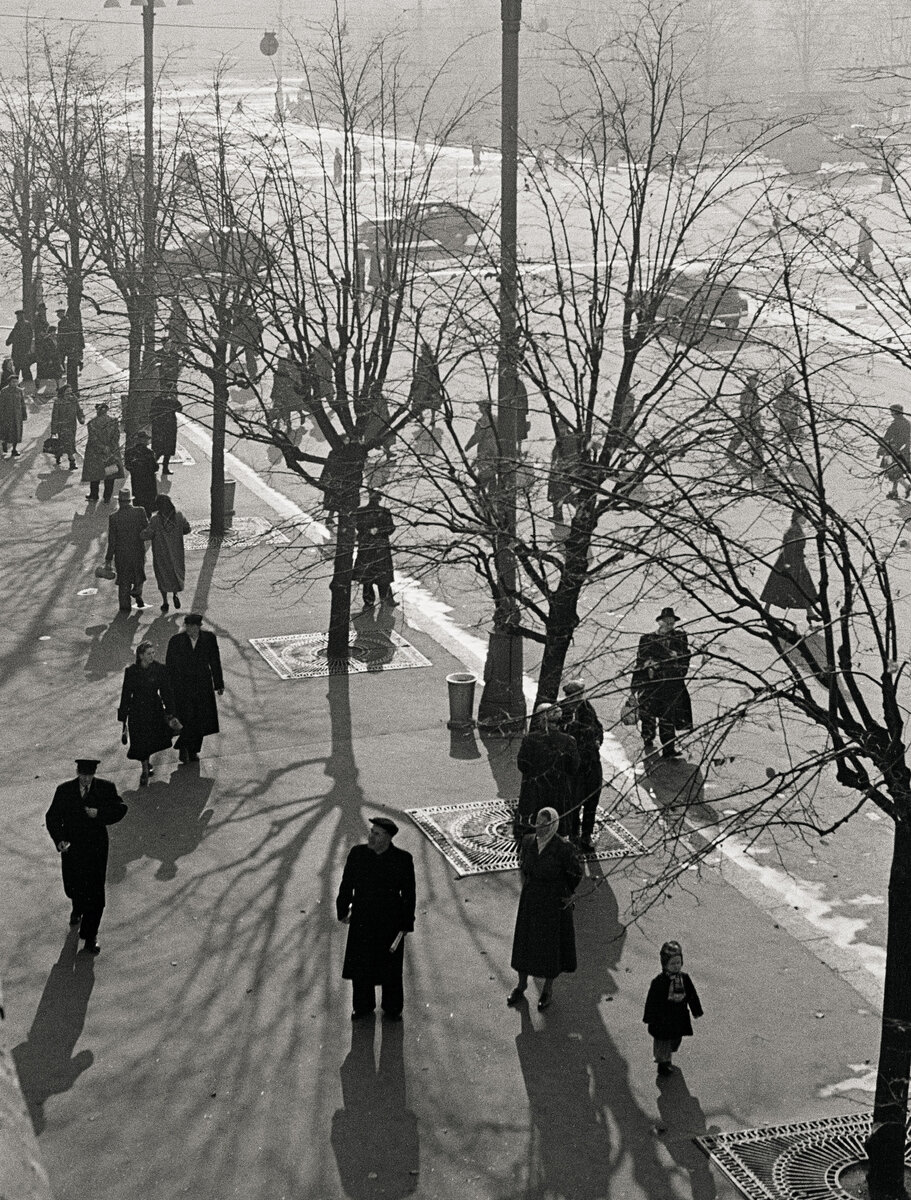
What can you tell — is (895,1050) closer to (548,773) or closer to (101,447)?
(548,773)

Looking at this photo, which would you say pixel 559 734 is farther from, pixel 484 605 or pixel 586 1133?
pixel 484 605

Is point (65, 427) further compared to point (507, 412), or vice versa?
point (65, 427)

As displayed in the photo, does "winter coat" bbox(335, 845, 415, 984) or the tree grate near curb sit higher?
"winter coat" bbox(335, 845, 415, 984)

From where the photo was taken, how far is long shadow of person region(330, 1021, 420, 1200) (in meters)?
8.02

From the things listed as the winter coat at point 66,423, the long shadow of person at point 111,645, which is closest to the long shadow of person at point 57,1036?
the long shadow of person at point 111,645

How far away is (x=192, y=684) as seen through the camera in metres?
13.8

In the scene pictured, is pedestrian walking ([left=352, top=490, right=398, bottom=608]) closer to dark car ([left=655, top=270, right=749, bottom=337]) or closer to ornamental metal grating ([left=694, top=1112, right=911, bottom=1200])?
dark car ([left=655, top=270, right=749, bottom=337])

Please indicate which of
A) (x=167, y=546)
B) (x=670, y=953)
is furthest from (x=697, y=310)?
(x=670, y=953)

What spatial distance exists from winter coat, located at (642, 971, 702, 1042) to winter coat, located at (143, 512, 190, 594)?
1083 cm

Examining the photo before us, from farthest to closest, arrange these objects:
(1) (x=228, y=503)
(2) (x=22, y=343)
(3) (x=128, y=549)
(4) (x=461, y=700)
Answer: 1. (2) (x=22, y=343)
2. (1) (x=228, y=503)
3. (3) (x=128, y=549)
4. (4) (x=461, y=700)

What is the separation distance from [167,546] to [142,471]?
4275 millimetres

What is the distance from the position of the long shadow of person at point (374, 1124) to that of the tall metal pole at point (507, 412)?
3.56 m

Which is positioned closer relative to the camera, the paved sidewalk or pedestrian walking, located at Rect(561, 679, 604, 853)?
the paved sidewalk

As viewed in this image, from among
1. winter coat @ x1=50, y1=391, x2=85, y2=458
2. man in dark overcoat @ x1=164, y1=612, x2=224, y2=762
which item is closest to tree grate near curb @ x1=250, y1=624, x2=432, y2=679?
man in dark overcoat @ x1=164, y1=612, x2=224, y2=762
